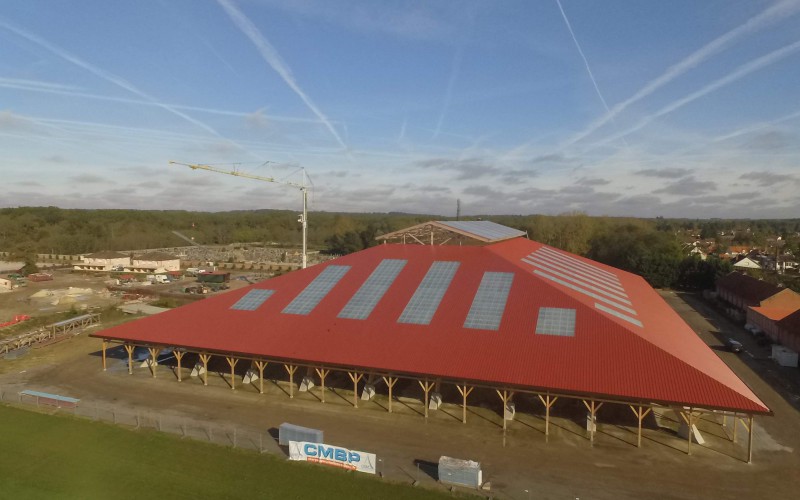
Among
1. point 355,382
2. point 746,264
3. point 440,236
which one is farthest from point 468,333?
point 746,264

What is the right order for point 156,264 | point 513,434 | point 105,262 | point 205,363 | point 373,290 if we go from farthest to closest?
point 105,262 → point 156,264 → point 373,290 → point 205,363 → point 513,434

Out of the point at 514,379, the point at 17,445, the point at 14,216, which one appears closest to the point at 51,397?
the point at 17,445

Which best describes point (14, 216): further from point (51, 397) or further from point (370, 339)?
point (370, 339)

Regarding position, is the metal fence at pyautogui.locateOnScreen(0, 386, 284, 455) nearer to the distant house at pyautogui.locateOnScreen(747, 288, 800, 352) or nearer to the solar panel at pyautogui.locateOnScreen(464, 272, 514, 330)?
the solar panel at pyautogui.locateOnScreen(464, 272, 514, 330)

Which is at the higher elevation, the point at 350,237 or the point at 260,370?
the point at 350,237

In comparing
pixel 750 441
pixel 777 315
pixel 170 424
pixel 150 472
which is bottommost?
pixel 150 472

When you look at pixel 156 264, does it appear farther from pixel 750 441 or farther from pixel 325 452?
pixel 750 441

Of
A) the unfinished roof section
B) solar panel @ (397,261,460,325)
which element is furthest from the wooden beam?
the unfinished roof section
